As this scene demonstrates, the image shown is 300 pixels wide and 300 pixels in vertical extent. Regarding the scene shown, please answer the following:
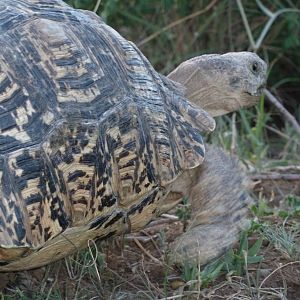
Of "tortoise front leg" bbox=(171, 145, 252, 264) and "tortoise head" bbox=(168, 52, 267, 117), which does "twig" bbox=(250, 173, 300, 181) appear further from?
"tortoise front leg" bbox=(171, 145, 252, 264)

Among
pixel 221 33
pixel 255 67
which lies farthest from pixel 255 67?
pixel 221 33

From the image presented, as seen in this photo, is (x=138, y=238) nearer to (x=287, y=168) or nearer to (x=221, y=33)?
(x=287, y=168)

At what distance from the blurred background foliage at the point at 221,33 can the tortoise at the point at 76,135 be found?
9.68ft

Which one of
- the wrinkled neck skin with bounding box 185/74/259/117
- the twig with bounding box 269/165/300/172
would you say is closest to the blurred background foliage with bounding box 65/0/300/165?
the twig with bounding box 269/165/300/172

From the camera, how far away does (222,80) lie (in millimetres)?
3906

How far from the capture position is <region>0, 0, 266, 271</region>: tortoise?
8.98 feet

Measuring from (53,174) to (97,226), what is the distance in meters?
0.32

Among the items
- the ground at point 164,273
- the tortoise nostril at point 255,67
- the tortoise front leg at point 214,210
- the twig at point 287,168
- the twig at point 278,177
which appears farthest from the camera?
the twig at point 287,168

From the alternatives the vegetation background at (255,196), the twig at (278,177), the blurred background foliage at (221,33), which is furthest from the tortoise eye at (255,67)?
the blurred background foliage at (221,33)

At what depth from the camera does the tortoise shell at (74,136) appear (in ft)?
8.97

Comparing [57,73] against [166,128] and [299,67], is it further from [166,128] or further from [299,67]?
[299,67]

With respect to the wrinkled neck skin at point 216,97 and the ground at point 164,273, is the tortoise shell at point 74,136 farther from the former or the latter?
the wrinkled neck skin at point 216,97

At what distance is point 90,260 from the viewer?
3.29 meters

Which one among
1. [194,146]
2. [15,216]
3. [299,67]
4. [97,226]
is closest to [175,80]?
[194,146]
